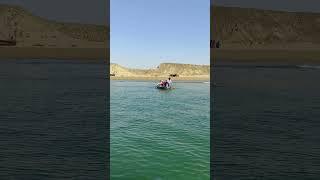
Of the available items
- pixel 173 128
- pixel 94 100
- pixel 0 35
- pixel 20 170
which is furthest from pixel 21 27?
→ pixel 20 170

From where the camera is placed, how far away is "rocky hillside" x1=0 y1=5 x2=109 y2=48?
140 metres

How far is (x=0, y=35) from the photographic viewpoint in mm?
134500

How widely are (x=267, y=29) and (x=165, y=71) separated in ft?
156

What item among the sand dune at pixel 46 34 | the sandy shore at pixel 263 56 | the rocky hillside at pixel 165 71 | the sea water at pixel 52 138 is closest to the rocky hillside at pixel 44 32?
the sand dune at pixel 46 34

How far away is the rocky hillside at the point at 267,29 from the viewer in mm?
152750

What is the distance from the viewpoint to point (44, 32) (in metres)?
164

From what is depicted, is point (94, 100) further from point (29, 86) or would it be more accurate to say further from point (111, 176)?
point (111, 176)

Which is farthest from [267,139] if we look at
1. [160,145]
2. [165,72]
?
[165,72]

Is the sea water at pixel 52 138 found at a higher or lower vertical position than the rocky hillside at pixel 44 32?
lower

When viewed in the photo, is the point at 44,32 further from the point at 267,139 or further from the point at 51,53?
the point at 267,139

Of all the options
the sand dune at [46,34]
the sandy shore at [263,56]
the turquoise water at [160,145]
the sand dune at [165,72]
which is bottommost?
the turquoise water at [160,145]

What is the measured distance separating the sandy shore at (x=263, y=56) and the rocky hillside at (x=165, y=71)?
14.5 metres

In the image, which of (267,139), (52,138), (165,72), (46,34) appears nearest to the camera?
(52,138)

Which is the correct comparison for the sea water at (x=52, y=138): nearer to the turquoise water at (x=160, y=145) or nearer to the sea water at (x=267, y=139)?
the turquoise water at (x=160, y=145)
